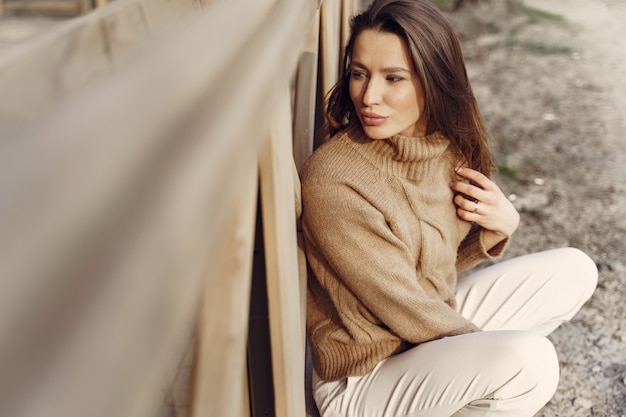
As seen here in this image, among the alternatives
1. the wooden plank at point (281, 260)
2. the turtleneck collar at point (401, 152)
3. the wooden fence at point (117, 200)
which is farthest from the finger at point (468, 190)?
the wooden fence at point (117, 200)

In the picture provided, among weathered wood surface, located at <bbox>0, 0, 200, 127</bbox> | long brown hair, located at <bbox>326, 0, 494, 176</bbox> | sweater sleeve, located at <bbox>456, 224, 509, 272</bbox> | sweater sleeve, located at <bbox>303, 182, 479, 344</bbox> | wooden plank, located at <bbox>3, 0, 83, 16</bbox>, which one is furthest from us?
wooden plank, located at <bbox>3, 0, 83, 16</bbox>

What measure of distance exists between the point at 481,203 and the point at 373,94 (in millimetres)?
481

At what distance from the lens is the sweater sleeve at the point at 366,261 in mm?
1731

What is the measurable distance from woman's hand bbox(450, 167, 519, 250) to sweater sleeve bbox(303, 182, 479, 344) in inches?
14.3

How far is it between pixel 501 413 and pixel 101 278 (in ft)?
5.44

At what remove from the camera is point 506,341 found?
1740 millimetres

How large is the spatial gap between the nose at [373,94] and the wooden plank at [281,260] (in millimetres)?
539

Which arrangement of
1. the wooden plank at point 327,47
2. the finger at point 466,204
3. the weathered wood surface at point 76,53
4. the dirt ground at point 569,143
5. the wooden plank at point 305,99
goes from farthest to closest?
the dirt ground at point 569,143 < the wooden plank at point 327,47 < the finger at point 466,204 < the wooden plank at point 305,99 < the weathered wood surface at point 76,53

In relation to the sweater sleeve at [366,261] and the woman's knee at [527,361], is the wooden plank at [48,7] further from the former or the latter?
the woman's knee at [527,361]

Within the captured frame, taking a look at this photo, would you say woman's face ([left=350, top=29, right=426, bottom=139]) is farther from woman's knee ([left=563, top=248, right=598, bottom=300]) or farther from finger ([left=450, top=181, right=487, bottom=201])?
woman's knee ([left=563, top=248, right=598, bottom=300])

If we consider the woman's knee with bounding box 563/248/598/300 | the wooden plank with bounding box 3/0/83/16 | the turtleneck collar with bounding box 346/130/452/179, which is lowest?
the woman's knee with bounding box 563/248/598/300

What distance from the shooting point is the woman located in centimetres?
175

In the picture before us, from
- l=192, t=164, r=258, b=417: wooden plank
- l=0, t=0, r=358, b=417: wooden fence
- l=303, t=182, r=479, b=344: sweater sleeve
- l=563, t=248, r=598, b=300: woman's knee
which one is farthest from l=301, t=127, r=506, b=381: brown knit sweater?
l=0, t=0, r=358, b=417: wooden fence

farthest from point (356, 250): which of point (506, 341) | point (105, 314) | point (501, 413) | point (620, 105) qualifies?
point (620, 105)
